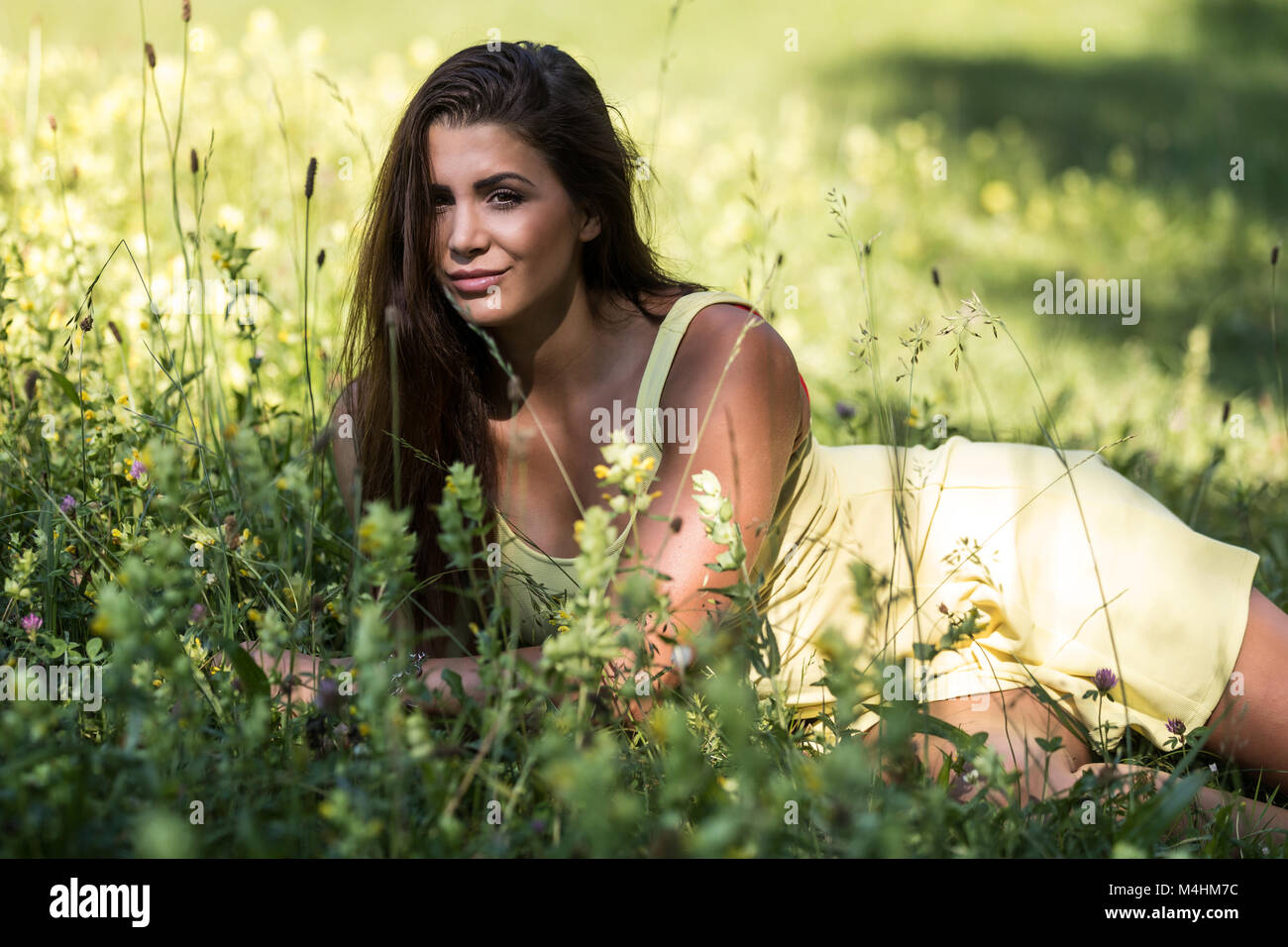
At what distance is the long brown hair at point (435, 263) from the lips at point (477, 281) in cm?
5

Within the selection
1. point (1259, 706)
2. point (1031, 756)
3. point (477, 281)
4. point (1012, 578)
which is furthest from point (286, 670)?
point (1259, 706)

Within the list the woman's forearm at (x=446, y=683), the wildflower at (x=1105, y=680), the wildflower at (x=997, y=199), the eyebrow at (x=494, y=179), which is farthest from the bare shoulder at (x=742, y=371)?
the wildflower at (x=997, y=199)

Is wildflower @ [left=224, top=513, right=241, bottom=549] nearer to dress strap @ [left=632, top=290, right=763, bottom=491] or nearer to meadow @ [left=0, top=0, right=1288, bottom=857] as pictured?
meadow @ [left=0, top=0, right=1288, bottom=857]

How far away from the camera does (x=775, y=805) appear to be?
1.58 m

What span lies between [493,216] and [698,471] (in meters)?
0.63

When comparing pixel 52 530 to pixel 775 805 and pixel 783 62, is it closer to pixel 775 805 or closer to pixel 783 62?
pixel 775 805

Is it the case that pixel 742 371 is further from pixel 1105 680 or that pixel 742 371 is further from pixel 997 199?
pixel 997 199

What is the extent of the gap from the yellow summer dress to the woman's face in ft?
1.03

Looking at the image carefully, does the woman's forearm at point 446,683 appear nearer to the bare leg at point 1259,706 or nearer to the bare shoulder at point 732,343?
the bare shoulder at point 732,343

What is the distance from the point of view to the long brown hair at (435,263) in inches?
97.6

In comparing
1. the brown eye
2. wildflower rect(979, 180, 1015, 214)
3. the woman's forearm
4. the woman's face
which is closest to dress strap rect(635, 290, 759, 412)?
the woman's face
